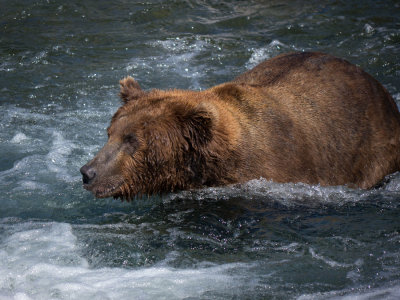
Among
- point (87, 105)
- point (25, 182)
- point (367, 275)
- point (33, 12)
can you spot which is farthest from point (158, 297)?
point (33, 12)

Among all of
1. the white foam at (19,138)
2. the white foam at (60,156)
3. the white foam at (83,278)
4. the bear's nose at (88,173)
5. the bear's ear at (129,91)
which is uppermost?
the bear's ear at (129,91)

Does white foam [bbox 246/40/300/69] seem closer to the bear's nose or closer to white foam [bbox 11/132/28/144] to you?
white foam [bbox 11/132/28/144]

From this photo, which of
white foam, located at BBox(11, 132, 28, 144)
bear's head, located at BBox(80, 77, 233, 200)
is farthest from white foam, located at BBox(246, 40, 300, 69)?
bear's head, located at BBox(80, 77, 233, 200)

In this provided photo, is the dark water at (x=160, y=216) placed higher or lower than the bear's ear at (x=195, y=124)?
lower

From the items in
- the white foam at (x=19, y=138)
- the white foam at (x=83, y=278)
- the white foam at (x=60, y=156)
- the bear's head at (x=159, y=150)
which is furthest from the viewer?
the white foam at (x=19, y=138)

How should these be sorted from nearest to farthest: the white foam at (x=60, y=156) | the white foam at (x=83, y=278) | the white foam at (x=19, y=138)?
the white foam at (x=83, y=278)
the white foam at (x=60, y=156)
the white foam at (x=19, y=138)

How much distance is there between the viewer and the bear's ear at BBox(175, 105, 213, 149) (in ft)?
17.1

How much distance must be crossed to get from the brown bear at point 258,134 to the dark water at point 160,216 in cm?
20

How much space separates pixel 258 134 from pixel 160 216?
3.69 ft

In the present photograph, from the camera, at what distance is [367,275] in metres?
4.39

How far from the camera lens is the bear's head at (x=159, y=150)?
17.1 feet

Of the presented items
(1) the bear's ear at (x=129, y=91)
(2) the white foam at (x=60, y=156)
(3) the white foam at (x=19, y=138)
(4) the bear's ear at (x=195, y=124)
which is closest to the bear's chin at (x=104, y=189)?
(4) the bear's ear at (x=195, y=124)

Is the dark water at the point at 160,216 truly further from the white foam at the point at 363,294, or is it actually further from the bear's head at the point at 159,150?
the bear's head at the point at 159,150

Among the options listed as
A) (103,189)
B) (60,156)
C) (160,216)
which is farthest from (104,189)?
(60,156)
